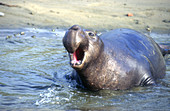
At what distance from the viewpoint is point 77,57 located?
4.17 meters

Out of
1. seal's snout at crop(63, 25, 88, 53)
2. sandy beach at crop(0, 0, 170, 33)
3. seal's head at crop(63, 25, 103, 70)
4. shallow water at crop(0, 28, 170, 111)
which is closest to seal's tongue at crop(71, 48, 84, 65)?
seal's head at crop(63, 25, 103, 70)

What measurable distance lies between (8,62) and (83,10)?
752 centimetres

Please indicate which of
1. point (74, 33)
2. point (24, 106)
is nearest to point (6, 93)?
point (24, 106)

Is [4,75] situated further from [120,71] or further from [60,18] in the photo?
[60,18]

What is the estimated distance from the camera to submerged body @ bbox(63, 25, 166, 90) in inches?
157

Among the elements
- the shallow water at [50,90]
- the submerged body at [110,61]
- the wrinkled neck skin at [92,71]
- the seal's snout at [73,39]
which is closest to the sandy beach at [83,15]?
the shallow water at [50,90]

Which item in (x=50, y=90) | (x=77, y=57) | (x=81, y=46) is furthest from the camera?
(x=50, y=90)

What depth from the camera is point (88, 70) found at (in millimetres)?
4422

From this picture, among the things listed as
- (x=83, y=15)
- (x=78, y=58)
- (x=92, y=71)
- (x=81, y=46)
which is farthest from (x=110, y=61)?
(x=83, y=15)

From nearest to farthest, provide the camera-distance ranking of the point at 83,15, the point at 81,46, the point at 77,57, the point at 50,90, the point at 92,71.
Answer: the point at 81,46 → the point at 77,57 → the point at 92,71 → the point at 50,90 → the point at 83,15

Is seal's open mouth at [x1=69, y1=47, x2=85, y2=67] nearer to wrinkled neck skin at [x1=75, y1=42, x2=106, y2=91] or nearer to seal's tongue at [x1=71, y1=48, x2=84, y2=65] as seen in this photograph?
seal's tongue at [x1=71, y1=48, x2=84, y2=65]

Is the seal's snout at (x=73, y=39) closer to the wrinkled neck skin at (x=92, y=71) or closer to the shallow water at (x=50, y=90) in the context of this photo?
the wrinkled neck skin at (x=92, y=71)

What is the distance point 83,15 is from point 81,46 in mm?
8589

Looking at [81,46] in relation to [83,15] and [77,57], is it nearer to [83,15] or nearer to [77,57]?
[77,57]
